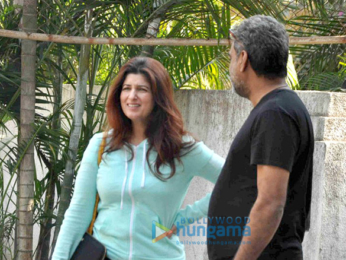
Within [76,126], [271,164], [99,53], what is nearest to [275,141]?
[271,164]

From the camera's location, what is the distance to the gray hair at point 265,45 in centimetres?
182

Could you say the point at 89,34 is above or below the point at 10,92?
above

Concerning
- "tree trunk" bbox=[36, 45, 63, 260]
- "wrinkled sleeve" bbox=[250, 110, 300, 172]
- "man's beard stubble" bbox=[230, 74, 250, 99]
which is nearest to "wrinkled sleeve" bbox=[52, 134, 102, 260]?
"man's beard stubble" bbox=[230, 74, 250, 99]

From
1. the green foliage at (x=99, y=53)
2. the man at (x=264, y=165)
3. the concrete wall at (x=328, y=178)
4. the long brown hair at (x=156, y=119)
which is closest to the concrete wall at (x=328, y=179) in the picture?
the concrete wall at (x=328, y=178)

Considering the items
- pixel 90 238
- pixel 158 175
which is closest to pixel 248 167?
pixel 158 175

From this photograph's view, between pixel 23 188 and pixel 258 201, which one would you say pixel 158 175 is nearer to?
pixel 258 201

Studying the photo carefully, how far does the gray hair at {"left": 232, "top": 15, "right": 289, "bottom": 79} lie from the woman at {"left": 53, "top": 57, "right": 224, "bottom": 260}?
2.12ft

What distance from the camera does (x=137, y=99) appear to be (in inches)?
95.7

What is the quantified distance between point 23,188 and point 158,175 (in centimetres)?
188

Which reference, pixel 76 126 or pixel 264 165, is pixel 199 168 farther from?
pixel 76 126

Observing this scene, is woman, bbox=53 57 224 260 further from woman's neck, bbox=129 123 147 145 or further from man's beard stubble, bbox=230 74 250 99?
man's beard stubble, bbox=230 74 250 99

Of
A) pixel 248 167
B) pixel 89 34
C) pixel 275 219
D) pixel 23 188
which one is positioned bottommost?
pixel 23 188

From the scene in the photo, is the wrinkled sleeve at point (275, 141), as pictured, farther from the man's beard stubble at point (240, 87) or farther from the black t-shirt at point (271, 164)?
the man's beard stubble at point (240, 87)

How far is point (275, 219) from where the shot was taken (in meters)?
1.71
